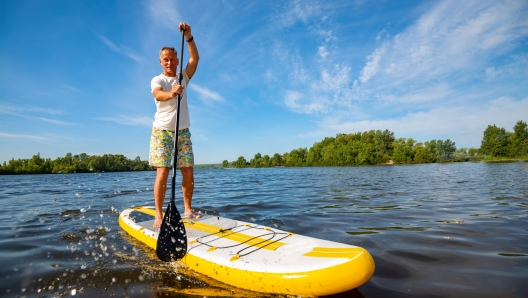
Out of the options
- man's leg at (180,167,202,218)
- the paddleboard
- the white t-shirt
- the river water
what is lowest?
the river water

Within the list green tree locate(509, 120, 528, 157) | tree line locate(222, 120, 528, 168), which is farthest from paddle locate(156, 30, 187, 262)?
green tree locate(509, 120, 528, 157)

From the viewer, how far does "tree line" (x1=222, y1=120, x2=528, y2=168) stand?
7475 cm

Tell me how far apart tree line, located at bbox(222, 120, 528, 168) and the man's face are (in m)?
86.2

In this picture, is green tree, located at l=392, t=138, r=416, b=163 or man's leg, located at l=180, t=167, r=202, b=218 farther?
green tree, located at l=392, t=138, r=416, b=163

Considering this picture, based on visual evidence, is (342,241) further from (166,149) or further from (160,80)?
(160,80)

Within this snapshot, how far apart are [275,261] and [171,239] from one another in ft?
Result: 4.44

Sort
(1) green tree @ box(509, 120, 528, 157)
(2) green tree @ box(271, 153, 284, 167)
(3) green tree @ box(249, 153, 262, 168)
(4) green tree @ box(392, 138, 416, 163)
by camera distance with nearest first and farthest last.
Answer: (1) green tree @ box(509, 120, 528, 157), (4) green tree @ box(392, 138, 416, 163), (2) green tree @ box(271, 153, 284, 167), (3) green tree @ box(249, 153, 262, 168)

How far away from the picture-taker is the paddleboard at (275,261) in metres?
2.03

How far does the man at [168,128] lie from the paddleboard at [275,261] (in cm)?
88

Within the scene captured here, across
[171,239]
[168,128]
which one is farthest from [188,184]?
[171,239]

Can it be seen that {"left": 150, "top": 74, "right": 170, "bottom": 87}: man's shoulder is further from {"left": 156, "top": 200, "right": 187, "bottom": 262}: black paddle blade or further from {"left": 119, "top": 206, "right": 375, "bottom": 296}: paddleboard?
{"left": 119, "top": 206, "right": 375, "bottom": 296}: paddleboard

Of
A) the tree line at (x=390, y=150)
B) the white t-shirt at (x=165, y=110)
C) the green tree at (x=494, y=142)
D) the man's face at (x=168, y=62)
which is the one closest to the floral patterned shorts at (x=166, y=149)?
the white t-shirt at (x=165, y=110)

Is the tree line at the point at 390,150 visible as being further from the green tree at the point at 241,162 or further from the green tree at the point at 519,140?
the green tree at the point at 241,162

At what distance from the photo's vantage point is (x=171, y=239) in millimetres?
2982
